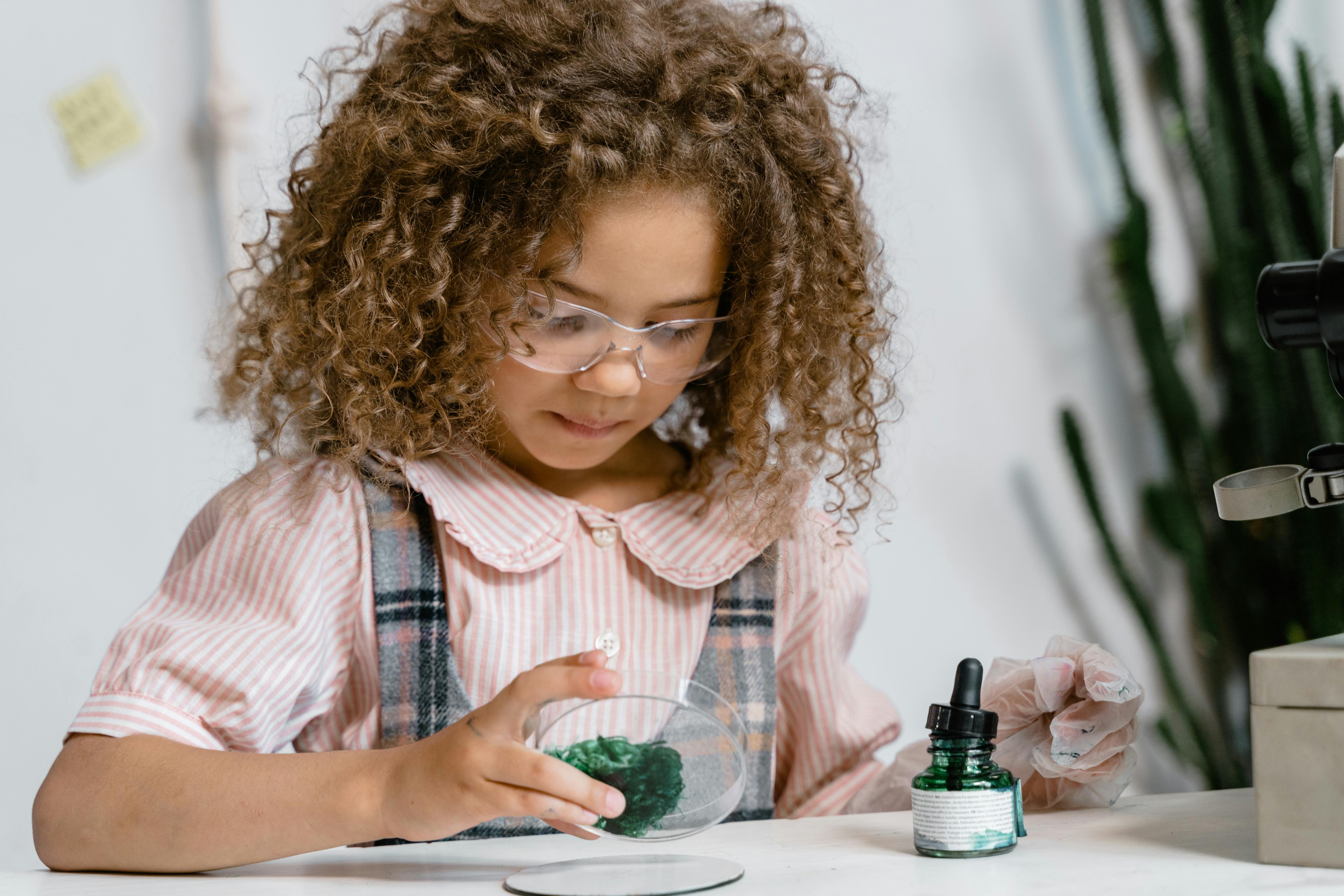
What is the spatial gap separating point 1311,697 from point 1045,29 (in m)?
1.45

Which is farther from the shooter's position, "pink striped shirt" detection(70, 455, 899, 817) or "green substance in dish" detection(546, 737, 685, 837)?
"pink striped shirt" detection(70, 455, 899, 817)

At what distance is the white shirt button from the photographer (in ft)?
2.63

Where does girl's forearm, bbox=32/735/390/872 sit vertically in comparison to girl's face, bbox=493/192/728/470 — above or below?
below

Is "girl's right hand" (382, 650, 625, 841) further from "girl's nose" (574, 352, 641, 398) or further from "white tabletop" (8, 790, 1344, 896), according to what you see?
"girl's nose" (574, 352, 641, 398)

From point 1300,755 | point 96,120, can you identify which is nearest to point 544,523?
point 1300,755

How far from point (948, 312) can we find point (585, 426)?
1022 millimetres

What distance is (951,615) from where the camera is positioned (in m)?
1.75

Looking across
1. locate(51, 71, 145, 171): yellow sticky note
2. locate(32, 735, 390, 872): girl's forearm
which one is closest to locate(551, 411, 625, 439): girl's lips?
locate(32, 735, 390, 872): girl's forearm

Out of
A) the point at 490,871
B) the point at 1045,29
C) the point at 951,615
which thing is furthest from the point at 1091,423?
the point at 490,871

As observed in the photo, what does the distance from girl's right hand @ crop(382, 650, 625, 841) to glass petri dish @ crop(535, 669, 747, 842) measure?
0.04 ft

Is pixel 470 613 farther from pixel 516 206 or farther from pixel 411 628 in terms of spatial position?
pixel 516 206

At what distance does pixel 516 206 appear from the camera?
813 mm

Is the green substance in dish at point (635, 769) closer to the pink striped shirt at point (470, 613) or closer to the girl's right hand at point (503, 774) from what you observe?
the girl's right hand at point (503, 774)

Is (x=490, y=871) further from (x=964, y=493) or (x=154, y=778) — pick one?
(x=964, y=493)
